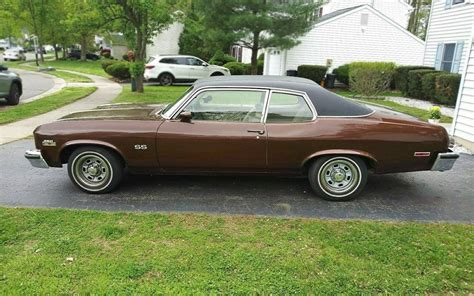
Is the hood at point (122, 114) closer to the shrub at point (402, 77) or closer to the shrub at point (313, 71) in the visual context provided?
the shrub at point (402, 77)

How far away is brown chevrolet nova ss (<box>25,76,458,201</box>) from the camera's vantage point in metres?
4.20

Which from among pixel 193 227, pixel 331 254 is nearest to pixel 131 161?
pixel 193 227

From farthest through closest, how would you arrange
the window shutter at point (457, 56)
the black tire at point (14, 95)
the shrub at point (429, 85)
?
the window shutter at point (457, 56), the shrub at point (429, 85), the black tire at point (14, 95)

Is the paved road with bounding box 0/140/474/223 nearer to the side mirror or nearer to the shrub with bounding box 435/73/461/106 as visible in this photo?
the side mirror

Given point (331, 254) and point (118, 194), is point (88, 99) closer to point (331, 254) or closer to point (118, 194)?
point (118, 194)

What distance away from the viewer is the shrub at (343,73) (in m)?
18.5

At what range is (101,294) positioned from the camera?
Result: 269 cm

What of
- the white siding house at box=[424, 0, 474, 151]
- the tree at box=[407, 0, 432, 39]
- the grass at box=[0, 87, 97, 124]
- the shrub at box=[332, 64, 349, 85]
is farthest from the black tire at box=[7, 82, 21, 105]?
the tree at box=[407, 0, 432, 39]

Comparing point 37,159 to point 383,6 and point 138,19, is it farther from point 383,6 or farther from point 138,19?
point 383,6

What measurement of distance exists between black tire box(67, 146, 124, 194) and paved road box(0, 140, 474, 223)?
126mm

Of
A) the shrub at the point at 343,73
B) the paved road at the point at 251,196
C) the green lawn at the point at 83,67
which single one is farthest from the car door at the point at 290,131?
the green lawn at the point at 83,67

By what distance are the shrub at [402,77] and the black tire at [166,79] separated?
1106 cm

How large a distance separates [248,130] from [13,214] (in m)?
2.71

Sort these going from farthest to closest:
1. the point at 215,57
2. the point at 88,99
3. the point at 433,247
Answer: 1. the point at 215,57
2. the point at 88,99
3. the point at 433,247
